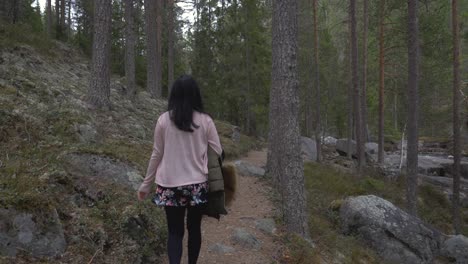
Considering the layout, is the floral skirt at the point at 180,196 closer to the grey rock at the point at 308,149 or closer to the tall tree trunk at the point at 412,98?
the tall tree trunk at the point at 412,98

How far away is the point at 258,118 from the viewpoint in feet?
73.2

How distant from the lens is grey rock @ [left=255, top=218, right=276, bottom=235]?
7058 millimetres

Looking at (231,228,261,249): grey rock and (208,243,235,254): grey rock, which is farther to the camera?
(231,228,261,249): grey rock

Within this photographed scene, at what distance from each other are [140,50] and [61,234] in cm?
2415

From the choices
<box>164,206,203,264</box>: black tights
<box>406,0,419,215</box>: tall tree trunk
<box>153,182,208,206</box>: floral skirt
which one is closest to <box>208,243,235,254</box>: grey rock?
<box>164,206,203,264</box>: black tights

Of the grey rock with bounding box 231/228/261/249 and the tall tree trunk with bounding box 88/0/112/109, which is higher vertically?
the tall tree trunk with bounding box 88/0/112/109

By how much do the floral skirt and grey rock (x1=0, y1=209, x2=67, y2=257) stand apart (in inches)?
53.0

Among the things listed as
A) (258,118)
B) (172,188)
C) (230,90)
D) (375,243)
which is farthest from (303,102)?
(172,188)

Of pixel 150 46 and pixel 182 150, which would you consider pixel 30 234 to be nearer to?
pixel 182 150

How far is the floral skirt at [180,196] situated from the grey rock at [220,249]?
7.94ft

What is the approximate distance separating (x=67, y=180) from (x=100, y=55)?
5.60 meters

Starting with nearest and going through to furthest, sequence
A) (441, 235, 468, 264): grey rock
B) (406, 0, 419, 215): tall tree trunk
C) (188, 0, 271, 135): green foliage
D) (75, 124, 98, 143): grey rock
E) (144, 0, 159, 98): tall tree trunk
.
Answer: (75, 124, 98, 143): grey rock, (441, 235, 468, 264): grey rock, (406, 0, 419, 215): tall tree trunk, (144, 0, 159, 98): tall tree trunk, (188, 0, 271, 135): green foliage

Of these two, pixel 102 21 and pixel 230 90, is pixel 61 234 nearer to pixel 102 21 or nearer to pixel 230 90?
pixel 102 21

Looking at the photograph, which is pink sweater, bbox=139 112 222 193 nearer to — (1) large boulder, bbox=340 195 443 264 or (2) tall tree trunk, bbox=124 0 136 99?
(1) large boulder, bbox=340 195 443 264
